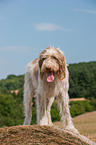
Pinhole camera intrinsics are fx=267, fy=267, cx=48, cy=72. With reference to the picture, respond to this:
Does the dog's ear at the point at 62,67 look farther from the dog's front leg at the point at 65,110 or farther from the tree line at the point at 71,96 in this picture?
the tree line at the point at 71,96

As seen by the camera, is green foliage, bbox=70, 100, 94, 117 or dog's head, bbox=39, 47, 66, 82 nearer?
dog's head, bbox=39, 47, 66, 82

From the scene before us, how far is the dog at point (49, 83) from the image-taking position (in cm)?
602

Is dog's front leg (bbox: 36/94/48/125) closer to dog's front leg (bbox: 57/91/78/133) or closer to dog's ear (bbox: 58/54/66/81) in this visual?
dog's front leg (bbox: 57/91/78/133)

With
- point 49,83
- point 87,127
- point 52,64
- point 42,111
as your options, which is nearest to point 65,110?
point 42,111

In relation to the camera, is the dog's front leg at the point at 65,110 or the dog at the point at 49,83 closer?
the dog at the point at 49,83

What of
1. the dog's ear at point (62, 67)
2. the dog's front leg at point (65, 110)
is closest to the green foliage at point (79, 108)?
the dog's front leg at point (65, 110)

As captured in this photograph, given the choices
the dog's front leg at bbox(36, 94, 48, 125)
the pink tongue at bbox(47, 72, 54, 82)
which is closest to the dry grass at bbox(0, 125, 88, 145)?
the pink tongue at bbox(47, 72, 54, 82)

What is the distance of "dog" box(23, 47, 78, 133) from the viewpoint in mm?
6023

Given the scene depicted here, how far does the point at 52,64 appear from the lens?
5.87 metres

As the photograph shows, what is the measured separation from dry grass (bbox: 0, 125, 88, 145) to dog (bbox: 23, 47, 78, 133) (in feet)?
5.15

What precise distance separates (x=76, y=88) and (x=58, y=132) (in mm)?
37088

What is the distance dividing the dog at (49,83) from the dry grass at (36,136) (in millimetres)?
1569

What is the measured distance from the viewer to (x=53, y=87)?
6.47 meters

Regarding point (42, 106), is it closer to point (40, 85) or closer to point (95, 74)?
point (40, 85)
